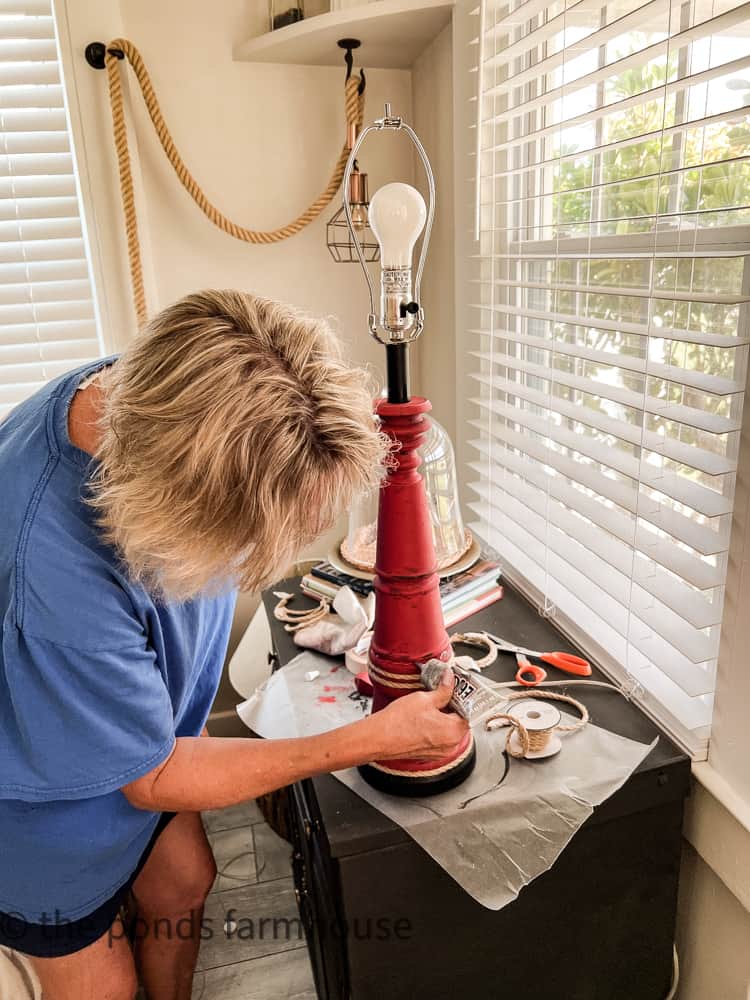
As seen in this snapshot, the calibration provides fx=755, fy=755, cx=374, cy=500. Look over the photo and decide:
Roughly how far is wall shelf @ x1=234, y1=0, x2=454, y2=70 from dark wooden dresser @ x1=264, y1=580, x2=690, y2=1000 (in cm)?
127

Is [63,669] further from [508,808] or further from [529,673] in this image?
[529,673]

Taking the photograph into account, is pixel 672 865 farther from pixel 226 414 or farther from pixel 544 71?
pixel 544 71

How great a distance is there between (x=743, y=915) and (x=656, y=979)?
18 cm

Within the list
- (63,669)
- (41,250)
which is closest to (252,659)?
(63,669)

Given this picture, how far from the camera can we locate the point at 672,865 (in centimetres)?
95

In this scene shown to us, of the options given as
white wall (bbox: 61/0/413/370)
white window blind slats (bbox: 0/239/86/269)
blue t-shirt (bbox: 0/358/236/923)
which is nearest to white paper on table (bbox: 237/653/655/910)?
blue t-shirt (bbox: 0/358/236/923)

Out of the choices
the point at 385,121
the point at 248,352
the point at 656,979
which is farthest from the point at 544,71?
the point at 656,979

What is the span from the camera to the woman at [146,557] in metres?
0.68

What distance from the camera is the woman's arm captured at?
0.79 metres

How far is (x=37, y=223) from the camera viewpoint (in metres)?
1.67

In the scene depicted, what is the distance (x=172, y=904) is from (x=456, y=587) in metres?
0.69

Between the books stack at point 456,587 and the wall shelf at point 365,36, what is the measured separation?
1.03m

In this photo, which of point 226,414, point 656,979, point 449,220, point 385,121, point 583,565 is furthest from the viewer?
point 449,220

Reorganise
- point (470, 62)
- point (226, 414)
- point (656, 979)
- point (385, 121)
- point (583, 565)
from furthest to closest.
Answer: point (470, 62), point (583, 565), point (656, 979), point (385, 121), point (226, 414)
